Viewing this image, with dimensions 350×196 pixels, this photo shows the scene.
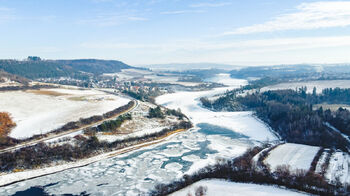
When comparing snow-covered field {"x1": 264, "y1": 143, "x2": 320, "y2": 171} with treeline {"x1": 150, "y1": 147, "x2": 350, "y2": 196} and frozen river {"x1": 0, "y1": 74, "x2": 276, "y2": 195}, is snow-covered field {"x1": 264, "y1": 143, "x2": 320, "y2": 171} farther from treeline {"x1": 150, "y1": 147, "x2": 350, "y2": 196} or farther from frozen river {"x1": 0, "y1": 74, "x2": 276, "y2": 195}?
frozen river {"x1": 0, "y1": 74, "x2": 276, "y2": 195}

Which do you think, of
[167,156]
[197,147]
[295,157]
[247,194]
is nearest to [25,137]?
[167,156]

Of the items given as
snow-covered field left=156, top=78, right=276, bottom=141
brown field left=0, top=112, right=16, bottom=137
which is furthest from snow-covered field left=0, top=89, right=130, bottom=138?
snow-covered field left=156, top=78, right=276, bottom=141

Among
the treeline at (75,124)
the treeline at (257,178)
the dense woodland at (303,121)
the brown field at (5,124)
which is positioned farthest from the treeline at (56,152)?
the dense woodland at (303,121)

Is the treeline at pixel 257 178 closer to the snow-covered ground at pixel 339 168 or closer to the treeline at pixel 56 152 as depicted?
the snow-covered ground at pixel 339 168

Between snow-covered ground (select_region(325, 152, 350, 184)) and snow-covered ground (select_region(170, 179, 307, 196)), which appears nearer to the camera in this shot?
snow-covered ground (select_region(170, 179, 307, 196))

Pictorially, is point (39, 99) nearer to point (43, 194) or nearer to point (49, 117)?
point (49, 117)

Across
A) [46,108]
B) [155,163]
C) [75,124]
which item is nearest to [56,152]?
[75,124]
